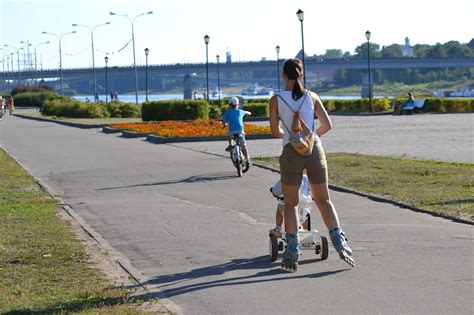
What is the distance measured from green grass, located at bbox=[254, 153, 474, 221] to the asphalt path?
1.76 ft

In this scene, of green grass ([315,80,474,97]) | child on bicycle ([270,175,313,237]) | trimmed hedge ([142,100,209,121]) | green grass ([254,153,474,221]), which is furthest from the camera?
green grass ([315,80,474,97])

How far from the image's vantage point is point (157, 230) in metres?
12.6

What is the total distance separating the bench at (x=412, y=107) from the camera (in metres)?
56.8

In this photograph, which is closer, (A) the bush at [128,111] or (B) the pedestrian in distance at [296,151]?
(B) the pedestrian in distance at [296,151]

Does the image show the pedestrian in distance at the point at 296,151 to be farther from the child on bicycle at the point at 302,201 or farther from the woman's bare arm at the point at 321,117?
the child on bicycle at the point at 302,201

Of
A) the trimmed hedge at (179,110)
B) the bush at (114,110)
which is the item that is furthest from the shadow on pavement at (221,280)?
the bush at (114,110)

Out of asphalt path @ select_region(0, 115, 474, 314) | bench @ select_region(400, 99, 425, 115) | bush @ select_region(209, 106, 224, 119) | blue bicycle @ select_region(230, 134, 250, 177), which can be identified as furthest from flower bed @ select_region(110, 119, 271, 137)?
bench @ select_region(400, 99, 425, 115)

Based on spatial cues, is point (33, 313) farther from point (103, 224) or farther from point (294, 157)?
point (103, 224)

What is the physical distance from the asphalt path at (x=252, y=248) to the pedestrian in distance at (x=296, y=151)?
9.5 inches

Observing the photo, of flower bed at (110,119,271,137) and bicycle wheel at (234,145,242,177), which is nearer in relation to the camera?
bicycle wheel at (234,145,242,177)

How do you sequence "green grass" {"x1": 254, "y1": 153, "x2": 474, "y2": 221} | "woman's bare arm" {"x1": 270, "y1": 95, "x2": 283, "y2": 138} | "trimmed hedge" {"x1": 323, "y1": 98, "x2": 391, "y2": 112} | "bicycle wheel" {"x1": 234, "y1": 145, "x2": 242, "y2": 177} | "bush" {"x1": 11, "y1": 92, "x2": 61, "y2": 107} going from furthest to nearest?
"bush" {"x1": 11, "y1": 92, "x2": 61, "y2": 107}, "trimmed hedge" {"x1": 323, "y1": 98, "x2": 391, "y2": 112}, "bicycle wheel" {"x1": 234, "y1": 145, "x2": 242, "y2": 177}, "green grass" {"x1": 254, "y1": 153, "x2": 474, "y2": 221}, "woman's bare arm" {"x1": 270, "y1": 95, "x2": 283, "y2": 138}

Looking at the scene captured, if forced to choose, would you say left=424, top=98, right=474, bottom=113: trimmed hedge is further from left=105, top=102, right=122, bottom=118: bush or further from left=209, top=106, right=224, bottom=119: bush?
left=105, top=102, right=122, bottom=118: bush

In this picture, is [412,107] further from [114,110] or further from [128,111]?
[114,110]

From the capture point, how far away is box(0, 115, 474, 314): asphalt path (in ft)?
26.6
